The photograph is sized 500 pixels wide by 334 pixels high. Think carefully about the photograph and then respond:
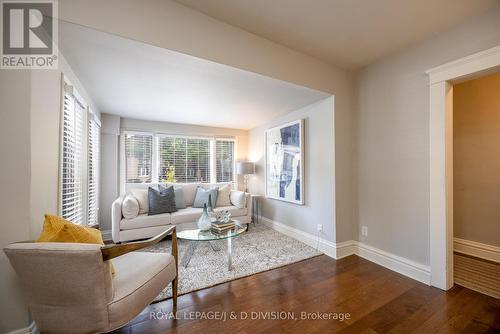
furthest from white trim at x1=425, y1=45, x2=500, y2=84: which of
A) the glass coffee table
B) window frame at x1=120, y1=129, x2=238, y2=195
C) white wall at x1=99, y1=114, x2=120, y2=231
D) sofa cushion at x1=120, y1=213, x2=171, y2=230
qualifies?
white wall at x1=99, y1=114, x2=120, y2=231

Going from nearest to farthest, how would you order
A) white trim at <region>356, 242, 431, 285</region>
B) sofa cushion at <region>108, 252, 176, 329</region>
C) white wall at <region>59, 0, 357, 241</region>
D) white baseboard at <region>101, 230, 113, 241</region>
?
1. sofa cushion at <region>108, 252, 176, 329</region>
2. white wall at <region>59, 0, 357, 241</region>
3. white trim at <region>356, 242, 431, 285</region>
4. white baseboard at <region>101, 230, 113, 241</region>

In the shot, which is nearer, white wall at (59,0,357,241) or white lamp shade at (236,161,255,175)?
white wall at (59,0,357,241)

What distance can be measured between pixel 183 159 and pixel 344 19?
377 centimetres

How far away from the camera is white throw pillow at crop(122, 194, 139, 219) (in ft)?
9.91

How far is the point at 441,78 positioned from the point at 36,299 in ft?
11.6

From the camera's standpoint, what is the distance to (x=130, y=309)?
4.02 ft

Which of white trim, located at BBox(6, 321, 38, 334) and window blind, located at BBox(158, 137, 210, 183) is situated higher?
window blind, located at BBox(158, 137, 210, 183)

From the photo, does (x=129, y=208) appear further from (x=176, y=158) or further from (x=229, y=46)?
(x=229, y=46)

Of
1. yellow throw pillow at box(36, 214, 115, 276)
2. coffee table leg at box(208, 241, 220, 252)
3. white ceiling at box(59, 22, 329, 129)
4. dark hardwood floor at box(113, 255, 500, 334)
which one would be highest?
white ceiling at box(59, 22, 329, 129)

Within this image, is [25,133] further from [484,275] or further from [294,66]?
[484,275]

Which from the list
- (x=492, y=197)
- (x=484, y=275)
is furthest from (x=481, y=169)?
(x=484, y=275)

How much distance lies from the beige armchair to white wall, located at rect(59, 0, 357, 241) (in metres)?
1.48

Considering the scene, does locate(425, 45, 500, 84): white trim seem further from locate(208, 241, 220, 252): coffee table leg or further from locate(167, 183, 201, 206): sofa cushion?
locate(167, 183, 201, 206): sofa cushion

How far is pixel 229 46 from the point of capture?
1.90 metres
